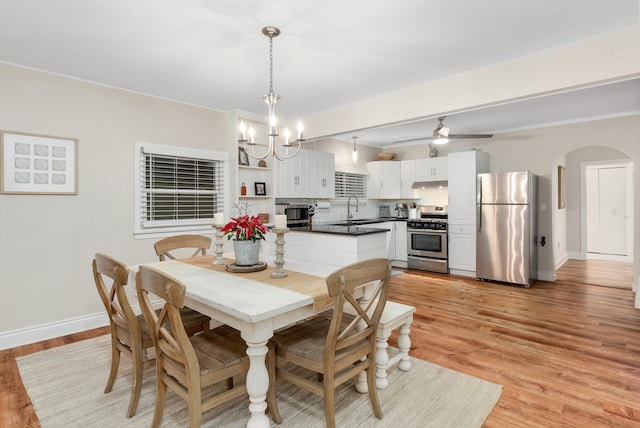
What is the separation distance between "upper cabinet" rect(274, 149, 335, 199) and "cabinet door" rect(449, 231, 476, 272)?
2220 mm

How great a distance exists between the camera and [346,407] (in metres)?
2.05

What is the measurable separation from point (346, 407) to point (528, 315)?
2.71m

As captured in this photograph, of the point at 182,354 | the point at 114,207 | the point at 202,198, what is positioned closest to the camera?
the point at 182,354

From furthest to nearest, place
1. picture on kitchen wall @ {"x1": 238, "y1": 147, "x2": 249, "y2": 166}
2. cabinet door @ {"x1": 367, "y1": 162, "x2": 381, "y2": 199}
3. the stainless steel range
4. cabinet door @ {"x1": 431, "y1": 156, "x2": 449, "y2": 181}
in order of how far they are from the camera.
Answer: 1. cabinet door @ {"x1": 367, "y1": 162, "x2": 381, "y2": 199}
2. cabinet door @ {"x1": 431, "y1": 156, "x2": 449, "y2": 181}
3. the stainless steel range
4. picture on kitchen wall @ {"x1": 238, "y1": 147, "x2": 249, "y2": 166}

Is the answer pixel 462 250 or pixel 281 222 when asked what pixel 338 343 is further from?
pixel 462 250

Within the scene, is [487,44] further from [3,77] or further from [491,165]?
[3,77]

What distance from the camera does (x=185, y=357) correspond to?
155 centimetres

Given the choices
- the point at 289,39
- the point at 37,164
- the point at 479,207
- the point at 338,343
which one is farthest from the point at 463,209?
the point at 37,164

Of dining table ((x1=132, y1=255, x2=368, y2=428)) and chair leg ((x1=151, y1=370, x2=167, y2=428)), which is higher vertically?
dining table ((x1=132, y1=255, x2=368, y2=428))

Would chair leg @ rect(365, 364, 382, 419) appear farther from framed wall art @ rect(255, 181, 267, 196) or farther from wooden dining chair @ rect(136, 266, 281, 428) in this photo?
framed wall art @ rect(255, 181, 267, 196)

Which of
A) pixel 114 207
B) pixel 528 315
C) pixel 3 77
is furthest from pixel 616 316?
pixel 3 77

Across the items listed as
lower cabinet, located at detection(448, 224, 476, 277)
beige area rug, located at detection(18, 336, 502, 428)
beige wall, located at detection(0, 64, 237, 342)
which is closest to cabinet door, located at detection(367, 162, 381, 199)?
lower cabinet, located at detection(448, 224, 476, 277)

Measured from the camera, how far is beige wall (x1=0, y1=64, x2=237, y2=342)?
9.73 ft

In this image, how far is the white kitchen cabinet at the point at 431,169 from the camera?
6027 millimetres
